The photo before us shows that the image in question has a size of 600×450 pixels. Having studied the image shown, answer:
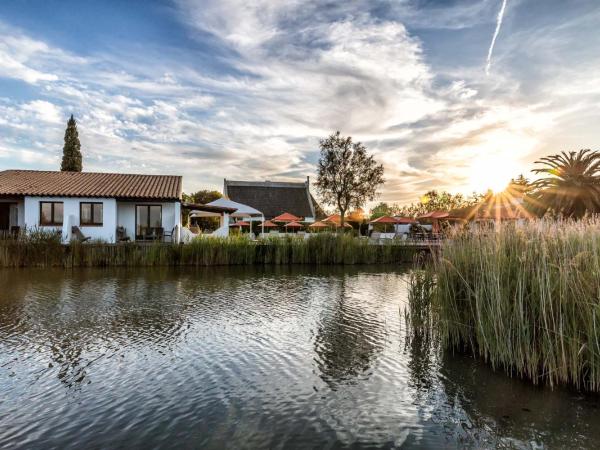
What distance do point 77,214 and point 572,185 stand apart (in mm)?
22096

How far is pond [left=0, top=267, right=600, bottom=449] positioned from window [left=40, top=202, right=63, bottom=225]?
45.7 feet

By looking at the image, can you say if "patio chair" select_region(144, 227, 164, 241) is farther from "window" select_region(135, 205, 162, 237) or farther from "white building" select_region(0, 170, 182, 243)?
"window" select_region(135, 205, 162, 237)

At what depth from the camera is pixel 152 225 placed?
23.3m

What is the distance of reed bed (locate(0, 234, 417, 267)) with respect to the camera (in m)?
16.9

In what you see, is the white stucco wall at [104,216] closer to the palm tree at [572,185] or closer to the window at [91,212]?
the window at [91,212]

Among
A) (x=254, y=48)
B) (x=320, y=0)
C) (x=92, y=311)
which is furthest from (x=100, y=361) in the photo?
(x=254, y=48)

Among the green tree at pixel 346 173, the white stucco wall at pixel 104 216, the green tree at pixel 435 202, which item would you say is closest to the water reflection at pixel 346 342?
the white stucco wall at pixel 104 216

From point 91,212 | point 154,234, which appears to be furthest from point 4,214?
point 154,234

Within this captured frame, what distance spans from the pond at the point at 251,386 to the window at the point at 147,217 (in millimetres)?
13996

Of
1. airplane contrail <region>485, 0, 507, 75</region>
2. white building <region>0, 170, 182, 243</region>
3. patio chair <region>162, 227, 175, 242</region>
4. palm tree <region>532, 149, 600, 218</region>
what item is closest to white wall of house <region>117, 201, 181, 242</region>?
white building <region>0, 170, 182, 243</region>

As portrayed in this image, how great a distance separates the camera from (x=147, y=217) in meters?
23.3

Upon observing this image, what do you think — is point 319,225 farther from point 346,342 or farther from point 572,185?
point 346,342

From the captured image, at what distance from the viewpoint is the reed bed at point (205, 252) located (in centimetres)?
1688

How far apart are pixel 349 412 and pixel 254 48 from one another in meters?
15.1
